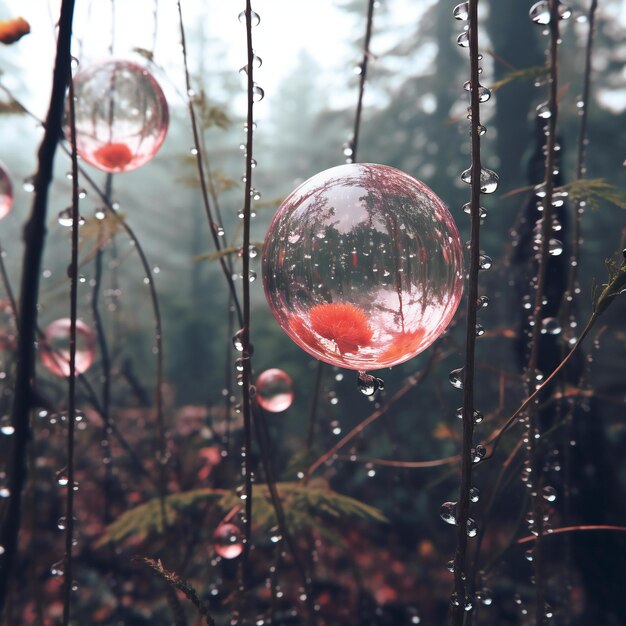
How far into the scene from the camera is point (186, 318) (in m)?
8.95

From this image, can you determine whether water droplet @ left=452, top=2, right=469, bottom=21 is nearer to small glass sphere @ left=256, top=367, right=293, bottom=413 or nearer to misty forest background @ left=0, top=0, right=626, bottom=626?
misty forest background @ left=0, top=0, right=626, bottom=626

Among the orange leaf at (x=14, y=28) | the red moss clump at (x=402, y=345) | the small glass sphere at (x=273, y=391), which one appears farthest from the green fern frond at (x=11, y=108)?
the red moss clump at (x=402, y=345)

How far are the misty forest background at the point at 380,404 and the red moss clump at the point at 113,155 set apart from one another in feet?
0.75

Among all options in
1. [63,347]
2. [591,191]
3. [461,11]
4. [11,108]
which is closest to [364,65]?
[461,11]

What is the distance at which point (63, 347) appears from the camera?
1.95 m

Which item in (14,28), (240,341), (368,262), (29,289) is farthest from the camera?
(240,341)

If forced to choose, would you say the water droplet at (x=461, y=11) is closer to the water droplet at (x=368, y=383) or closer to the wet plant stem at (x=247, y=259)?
the wet plant stem at (x=247, y=259)

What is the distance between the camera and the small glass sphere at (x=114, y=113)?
1377 millimetres

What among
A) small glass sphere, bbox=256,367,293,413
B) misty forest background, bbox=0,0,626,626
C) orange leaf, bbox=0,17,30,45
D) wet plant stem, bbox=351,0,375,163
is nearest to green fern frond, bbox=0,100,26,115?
misty forest background, bbox=0,0,626,626

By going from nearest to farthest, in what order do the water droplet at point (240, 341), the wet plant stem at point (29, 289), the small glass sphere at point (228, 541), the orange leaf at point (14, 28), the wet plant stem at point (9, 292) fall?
the wet plant stem at point (29, 289), the orange leaf at point (14, 28), the water droplet at point (240, 341), the wet plant stem at point (9, 292), the small glass sphere at point (228, 541)

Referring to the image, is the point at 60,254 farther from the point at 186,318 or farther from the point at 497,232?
the point at 497,232

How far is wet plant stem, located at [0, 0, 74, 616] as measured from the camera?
496mm

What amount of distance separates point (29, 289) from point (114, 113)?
1033 mm

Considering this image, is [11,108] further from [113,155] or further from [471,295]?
[471,295]
